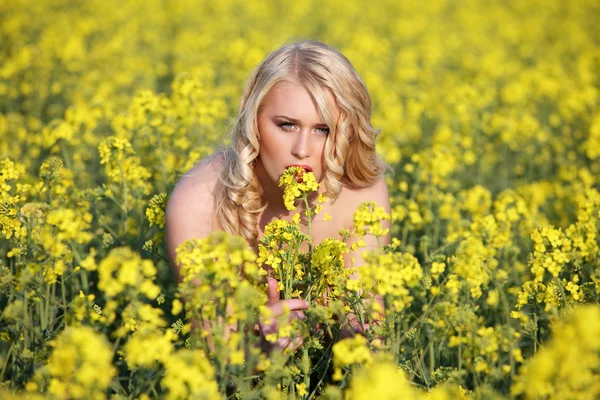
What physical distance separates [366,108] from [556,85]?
4.69 metres

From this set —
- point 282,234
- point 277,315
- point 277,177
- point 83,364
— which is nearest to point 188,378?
point 83,364

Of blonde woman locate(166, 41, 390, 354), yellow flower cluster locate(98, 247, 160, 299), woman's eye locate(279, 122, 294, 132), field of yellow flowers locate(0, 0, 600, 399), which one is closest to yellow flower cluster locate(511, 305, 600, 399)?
field of yellow flowers locate(0, 0, 600, 399)

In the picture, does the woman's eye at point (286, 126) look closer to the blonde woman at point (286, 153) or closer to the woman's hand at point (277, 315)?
the blonde woman at point (286, 153)

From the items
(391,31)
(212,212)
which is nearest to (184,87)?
(212,212)

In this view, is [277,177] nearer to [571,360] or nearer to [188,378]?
[188,378]

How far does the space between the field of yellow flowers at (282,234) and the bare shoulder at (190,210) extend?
10 centimetres

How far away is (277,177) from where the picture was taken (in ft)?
9.78

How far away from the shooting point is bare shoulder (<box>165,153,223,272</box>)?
3068 mm

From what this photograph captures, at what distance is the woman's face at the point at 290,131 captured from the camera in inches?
116

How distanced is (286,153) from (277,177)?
117 mm

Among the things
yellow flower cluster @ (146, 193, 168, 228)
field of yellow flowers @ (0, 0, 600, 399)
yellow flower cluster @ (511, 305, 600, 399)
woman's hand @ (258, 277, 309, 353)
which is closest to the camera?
yellow flower cluster @ (511, 305, 600, 399)

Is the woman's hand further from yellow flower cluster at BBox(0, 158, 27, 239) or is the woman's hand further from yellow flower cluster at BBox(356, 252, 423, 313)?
yellow flower cluster at BBox(0, 158, 27, 239)

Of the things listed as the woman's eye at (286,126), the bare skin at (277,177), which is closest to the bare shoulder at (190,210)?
the bare skin at (277,177)

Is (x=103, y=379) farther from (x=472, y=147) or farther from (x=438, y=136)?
(x=472, y=147)
